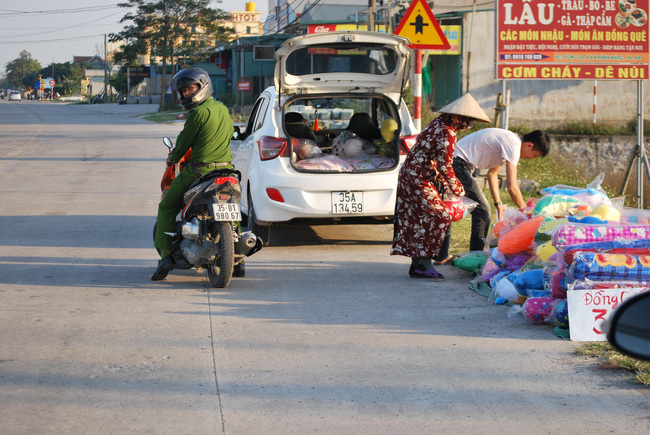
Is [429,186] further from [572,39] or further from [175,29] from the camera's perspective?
[175,29]

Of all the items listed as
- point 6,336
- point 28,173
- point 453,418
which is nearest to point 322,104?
point 6,336

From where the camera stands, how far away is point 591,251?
18.2 ft

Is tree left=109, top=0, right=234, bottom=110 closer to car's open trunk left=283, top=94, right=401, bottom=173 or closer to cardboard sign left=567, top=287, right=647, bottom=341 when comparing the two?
car's open trunk left=283, top=94, right=401, bottom=173

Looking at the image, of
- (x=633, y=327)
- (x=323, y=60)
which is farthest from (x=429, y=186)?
(x=633, y=327)

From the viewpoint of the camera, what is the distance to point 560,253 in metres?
5.69

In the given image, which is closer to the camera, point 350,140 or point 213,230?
point 213,230

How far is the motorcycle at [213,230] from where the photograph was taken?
254 inches

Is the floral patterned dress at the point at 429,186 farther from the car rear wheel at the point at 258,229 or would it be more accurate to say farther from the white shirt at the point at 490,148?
the car rear wheel at the point at 258,229

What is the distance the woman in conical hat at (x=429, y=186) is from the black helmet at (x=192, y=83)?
190 cm

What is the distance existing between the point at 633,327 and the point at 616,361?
299 centimetres

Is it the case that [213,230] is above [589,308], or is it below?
above

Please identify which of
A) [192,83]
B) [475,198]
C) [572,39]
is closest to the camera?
[192,83]

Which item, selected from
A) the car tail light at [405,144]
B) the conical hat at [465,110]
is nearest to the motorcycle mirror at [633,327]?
the conical hat at [465,110]

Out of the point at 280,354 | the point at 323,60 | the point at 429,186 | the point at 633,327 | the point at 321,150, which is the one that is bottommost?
the point at 280,354
